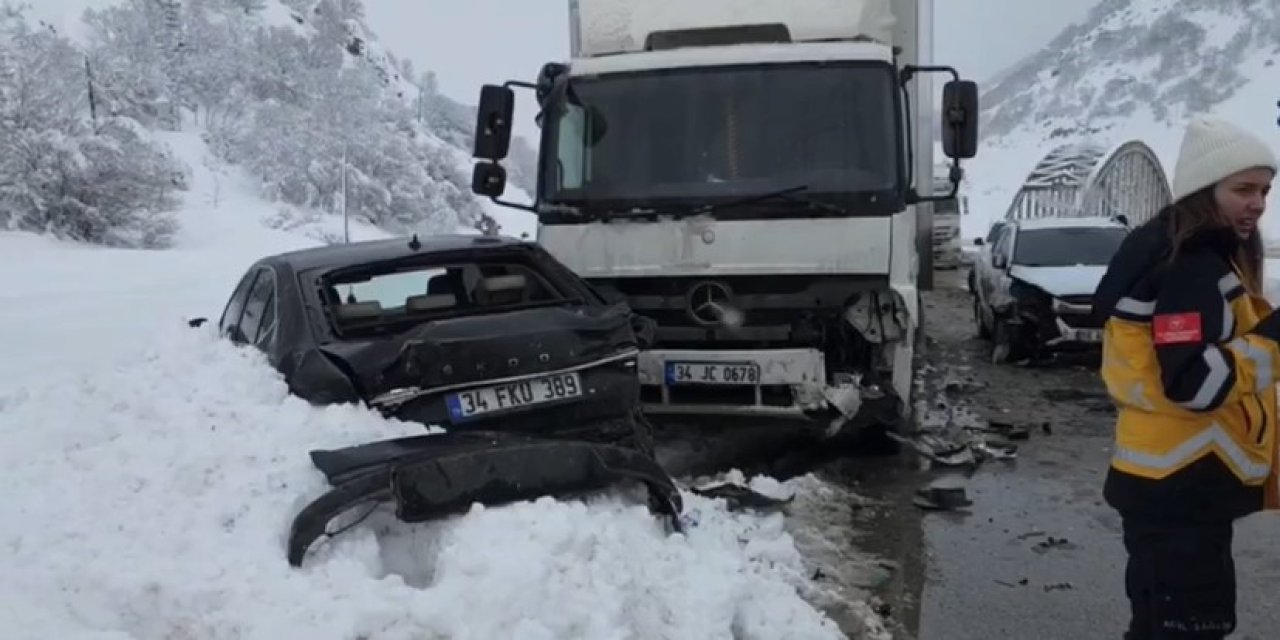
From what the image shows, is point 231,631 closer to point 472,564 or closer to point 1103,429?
point 472,564

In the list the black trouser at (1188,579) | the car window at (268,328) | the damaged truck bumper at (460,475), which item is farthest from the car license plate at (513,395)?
the black trouser at (1188,579)

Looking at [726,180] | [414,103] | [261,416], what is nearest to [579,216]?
[726,180]

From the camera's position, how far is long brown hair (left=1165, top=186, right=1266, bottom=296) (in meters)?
2.73

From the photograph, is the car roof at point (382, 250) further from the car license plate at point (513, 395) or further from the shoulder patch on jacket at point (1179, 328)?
the shoulder patch on jacket at point (1179, 328)

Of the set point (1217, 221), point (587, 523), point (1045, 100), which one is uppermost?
point (1045, 100)

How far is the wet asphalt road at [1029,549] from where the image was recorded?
15.4ft

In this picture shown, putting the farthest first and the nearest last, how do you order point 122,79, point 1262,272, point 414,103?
point 414,103
point 122,79
point 1262,272

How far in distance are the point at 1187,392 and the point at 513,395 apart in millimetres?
3110

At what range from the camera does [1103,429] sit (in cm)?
879

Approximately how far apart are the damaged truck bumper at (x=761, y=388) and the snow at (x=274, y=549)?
4.63 feet

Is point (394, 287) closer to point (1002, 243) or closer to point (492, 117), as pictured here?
point (492, 117)

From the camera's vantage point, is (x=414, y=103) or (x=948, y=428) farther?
(x=414, y=103)

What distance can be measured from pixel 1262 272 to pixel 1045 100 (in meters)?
128

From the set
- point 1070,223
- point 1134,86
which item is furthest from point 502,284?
point 1134,86
